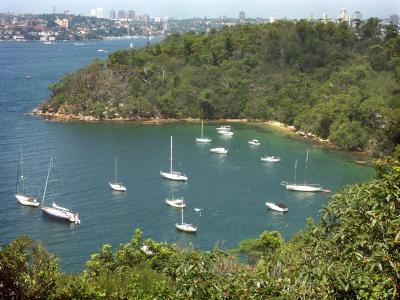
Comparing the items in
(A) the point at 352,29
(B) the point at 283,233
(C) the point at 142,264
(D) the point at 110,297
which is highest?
(A) the point at 352,29

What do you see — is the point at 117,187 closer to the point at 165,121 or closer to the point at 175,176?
the point at 175,176

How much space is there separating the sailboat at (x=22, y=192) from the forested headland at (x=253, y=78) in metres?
13.9

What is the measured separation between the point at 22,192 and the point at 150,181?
5.47 m

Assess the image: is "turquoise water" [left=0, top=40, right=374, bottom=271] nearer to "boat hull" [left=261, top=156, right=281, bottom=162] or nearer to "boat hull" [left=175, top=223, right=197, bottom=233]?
"boat hull" [left=175, top=223, right=197, bottom=233]

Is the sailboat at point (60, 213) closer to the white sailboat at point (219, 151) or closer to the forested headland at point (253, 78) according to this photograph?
the white sailboat at point (219, 151)

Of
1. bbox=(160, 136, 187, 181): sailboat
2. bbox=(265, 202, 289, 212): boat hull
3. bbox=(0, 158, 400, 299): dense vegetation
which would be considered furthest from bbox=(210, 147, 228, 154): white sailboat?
bbox=(0, 158, 400, 299): dense vegetation

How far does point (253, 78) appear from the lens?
140ft

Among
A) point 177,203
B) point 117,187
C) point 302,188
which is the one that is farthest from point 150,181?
point 302,188

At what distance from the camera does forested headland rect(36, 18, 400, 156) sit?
117ft

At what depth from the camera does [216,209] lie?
21.4 meters

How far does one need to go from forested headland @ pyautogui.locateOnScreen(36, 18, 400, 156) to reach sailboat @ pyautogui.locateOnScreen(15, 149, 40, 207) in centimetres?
1390

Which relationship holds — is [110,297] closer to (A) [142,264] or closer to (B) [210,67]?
(A) [142,264]

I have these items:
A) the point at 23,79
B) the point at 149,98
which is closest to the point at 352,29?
the point at 149,98

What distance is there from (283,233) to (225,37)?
1161 inches
